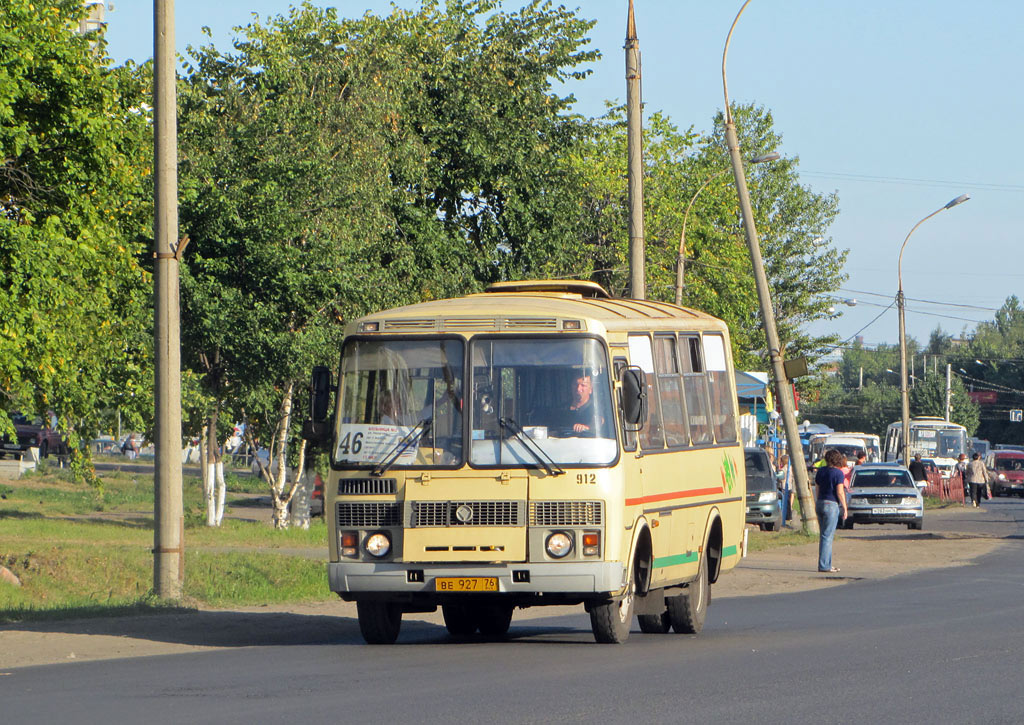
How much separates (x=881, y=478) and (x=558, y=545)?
28.0 metres

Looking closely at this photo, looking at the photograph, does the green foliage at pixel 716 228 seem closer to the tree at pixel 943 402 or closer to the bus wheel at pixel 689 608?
the bus wheel at pixel 689 608

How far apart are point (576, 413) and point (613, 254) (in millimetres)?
38267

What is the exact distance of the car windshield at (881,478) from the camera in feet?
126

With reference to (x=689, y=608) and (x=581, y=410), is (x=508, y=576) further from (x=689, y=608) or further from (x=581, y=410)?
(x=689, y=608)

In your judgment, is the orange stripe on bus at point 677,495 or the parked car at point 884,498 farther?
the parked car at point 884,498

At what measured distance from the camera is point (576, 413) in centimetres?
1255

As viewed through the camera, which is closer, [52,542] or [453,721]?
[453,721]

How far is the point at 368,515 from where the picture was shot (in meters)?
12.7

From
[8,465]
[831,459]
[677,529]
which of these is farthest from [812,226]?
[677,529]

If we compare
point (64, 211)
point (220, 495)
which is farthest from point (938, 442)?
point (64, 211)

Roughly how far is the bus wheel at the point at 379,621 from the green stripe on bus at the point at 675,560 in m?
2.25

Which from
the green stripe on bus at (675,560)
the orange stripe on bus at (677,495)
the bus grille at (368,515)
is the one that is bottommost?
the green stripe on bus at (675,560)

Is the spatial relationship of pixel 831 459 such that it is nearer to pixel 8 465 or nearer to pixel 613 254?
pixel 613 254

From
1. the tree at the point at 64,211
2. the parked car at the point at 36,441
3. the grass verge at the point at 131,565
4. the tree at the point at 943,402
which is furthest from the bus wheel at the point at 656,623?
the tree at the point at 943,402
